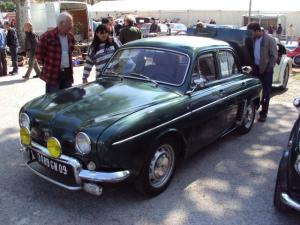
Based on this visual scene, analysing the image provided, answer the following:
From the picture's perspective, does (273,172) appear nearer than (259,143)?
Yes

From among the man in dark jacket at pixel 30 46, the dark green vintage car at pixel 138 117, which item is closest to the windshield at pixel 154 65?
the dark green vintage car at pixel 138 117

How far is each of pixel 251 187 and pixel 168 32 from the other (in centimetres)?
2086

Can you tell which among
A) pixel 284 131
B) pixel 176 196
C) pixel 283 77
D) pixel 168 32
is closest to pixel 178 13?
pixel 168 32

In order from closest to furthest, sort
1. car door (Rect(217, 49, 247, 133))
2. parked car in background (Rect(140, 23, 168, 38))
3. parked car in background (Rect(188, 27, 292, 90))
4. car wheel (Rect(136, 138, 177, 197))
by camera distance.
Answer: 1. car wheel (Rect(136, 138, 177, 197))
2. car door (Rect(217, 49, 247, 133))
3. parked car in background (Rect(188, 27, 292, 90))
4. parked car in background (Rect(140, 23, 168, 38))

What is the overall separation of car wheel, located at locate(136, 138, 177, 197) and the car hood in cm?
50

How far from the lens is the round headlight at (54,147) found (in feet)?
12.4

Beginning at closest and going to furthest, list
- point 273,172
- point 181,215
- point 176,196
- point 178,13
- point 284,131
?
point 181,215 < point 176,196 < point 273,172 < point 284,131 < point 178,13

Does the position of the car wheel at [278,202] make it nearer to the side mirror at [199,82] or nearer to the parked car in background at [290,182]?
the parked car in background at [290,182]

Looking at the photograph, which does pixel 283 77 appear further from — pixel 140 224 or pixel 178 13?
pixel 178 13

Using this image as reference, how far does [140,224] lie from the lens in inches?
146

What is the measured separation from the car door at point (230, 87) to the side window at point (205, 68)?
17cm

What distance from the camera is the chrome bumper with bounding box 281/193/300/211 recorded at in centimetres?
345

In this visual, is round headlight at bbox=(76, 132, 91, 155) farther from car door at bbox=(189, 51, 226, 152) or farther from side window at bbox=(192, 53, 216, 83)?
side window at bbox=(192, 53, 216, 83)

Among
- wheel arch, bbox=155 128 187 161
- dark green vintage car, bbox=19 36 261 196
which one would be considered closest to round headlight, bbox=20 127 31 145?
dark green vintage car, bbox=19 36 261 196
